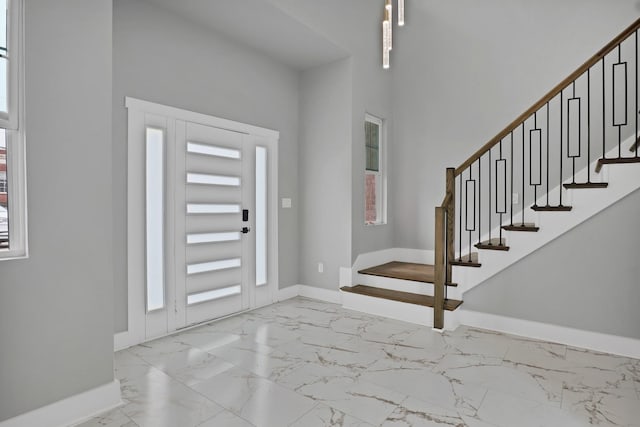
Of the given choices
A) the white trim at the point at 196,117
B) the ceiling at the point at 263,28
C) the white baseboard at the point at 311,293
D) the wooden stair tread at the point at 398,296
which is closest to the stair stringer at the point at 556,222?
the wooden stair tread at the point at 398,296

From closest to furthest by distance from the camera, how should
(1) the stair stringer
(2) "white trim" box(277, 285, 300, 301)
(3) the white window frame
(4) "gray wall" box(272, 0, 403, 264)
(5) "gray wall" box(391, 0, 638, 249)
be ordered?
1. (3) the white window frame
2. (1) the stair stringer
3. (4) "gray wall" box(272, 0, 403, 264)
4. (5) "gray wall" box(391, 0, 638, 249)
5. (2) "white trim" box(277, 285, 300, 301)

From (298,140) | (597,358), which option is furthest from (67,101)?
(597,358)

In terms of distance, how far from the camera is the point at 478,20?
4.86 metres

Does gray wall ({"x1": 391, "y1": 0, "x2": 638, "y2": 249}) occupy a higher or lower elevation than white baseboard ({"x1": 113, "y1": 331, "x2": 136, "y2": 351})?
higher

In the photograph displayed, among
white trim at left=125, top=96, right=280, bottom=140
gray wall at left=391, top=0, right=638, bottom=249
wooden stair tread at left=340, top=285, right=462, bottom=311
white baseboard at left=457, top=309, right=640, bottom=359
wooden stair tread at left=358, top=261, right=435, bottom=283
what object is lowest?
white baseboard at left=457, top=309, right=640, bottom=359

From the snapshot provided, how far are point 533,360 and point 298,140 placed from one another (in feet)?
12.0

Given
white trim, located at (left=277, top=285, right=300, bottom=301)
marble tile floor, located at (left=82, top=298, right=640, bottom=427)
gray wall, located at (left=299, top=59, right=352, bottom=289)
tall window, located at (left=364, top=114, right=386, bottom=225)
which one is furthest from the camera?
tall window, located at (left=364, top=114, right=386, bottom=225)

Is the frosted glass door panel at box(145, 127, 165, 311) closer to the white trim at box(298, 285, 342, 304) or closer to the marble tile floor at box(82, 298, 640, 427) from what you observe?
the marble tile floor at box(82, 298, 640, 427)

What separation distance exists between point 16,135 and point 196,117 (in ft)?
6.02

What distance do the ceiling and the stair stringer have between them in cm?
293

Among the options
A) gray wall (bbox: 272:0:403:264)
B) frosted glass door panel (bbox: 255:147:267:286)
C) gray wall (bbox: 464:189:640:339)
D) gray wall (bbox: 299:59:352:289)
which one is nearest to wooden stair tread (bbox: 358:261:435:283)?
gray wall (bbox: 272:0:403:264)

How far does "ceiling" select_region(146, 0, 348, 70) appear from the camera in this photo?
11.1 ft

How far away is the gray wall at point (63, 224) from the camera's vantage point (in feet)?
6.39

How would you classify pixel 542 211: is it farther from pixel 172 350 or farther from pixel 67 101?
pixel 67 101
